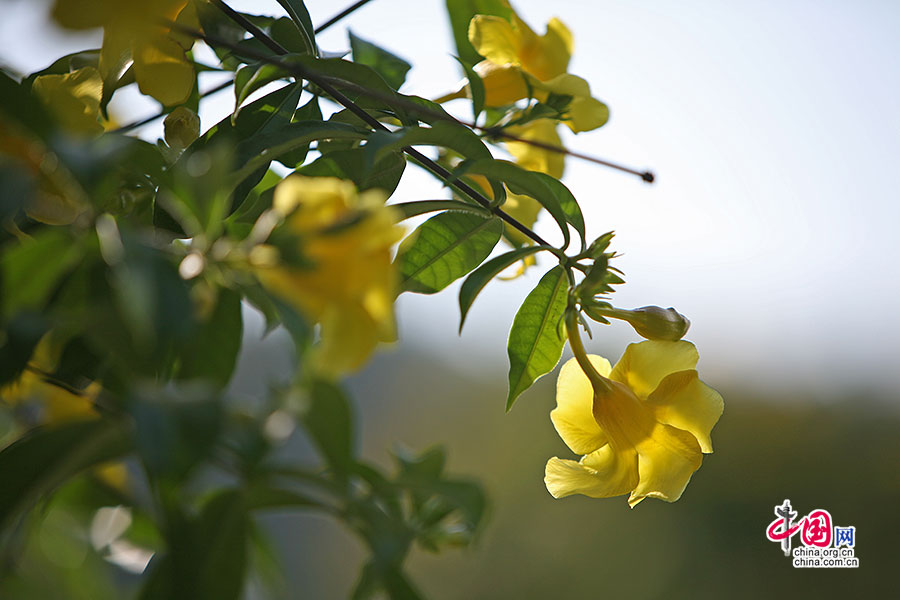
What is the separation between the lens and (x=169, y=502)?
292 millimetres

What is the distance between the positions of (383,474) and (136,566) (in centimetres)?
67

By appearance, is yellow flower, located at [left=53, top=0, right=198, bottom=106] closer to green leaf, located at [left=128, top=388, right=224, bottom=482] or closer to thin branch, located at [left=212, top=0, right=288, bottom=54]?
thin branch, located at [left=212, top=0, right=288, bottom=54]

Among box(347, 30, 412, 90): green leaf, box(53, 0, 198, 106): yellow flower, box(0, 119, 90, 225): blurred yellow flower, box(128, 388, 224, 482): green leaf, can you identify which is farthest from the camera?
box(347, 30, 412, 90): green leaf

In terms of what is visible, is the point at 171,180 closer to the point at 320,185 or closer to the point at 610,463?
the point at 320,185

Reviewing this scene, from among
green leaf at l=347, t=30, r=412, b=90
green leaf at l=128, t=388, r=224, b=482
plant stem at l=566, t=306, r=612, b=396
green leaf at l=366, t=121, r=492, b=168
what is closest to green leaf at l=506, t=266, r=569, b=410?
plant stem at l=566, t=306, r=612, b=396

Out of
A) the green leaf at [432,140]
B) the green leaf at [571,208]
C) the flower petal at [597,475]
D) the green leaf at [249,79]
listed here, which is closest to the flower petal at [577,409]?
the flower petal at [597,475]

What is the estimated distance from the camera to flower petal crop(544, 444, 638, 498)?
586 mm

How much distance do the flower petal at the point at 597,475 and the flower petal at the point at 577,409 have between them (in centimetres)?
1

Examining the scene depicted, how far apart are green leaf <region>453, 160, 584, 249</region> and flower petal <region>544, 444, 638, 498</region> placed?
0.66 ft

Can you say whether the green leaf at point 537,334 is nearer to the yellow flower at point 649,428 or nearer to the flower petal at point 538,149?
the yellow flower at point 649,428

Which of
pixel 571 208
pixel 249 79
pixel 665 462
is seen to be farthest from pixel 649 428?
pixel 249 79

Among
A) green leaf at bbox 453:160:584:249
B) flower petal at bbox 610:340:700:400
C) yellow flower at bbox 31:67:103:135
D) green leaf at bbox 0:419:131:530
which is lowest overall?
green leaf at bbox 0:419:131:530

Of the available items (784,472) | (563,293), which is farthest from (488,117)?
(784,472)

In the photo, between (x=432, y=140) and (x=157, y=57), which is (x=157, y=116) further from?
(x=432, y=140)
